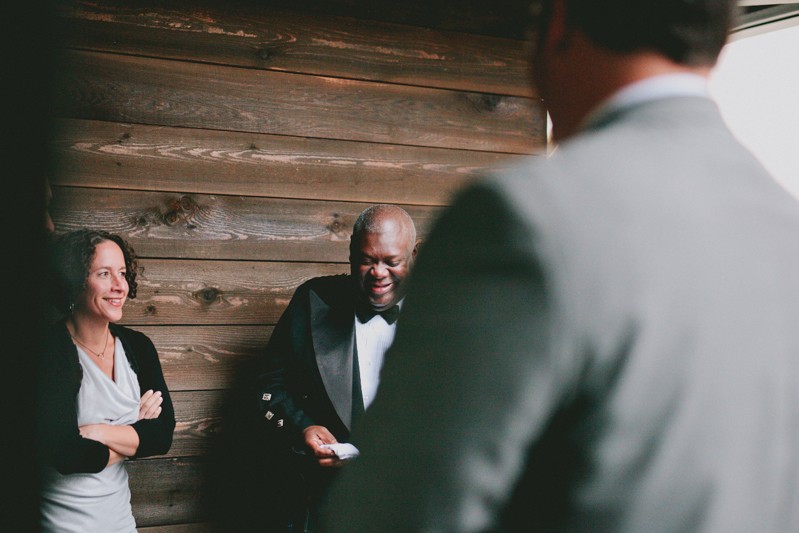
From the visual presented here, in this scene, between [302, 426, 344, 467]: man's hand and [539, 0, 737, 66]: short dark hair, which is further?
[302, 426, 344, 467]: man's hand

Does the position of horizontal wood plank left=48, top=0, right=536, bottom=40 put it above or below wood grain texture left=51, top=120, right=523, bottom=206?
above

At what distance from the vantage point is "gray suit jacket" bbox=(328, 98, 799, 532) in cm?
44

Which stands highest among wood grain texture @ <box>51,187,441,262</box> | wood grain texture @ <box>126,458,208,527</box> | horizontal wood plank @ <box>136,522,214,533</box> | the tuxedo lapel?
wood grain texture @ <box>51,187,441,262</box>

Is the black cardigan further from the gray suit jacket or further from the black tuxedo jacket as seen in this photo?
the gray suit jacket

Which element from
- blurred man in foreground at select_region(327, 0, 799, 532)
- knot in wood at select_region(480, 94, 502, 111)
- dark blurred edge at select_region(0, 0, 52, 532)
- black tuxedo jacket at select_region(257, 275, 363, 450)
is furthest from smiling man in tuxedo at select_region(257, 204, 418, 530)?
blurred man in foreground at select_region(327, 0, 799, 532)

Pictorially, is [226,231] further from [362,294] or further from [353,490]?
[353,490]

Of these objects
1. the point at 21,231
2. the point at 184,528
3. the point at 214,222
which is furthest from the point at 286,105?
the point at 21,231

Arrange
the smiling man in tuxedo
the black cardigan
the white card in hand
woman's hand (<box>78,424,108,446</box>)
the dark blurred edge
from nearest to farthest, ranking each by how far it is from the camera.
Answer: the dark blurred edge, the black cardigan, woman's hand (<box>78,424,108,446</box>), the white card in hand, the smiling man in tuxedo

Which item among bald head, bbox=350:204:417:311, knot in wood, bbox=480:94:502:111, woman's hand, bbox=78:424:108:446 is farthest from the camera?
knot in wood, bbox=480:94:502:111

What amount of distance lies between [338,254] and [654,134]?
89.6 inches

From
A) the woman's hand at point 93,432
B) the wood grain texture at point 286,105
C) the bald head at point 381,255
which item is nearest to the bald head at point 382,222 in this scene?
the bald head at point 381,255

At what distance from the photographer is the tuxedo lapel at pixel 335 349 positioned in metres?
2.22

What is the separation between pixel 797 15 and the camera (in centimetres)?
277

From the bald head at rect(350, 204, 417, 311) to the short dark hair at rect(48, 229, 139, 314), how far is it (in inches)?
31.0
